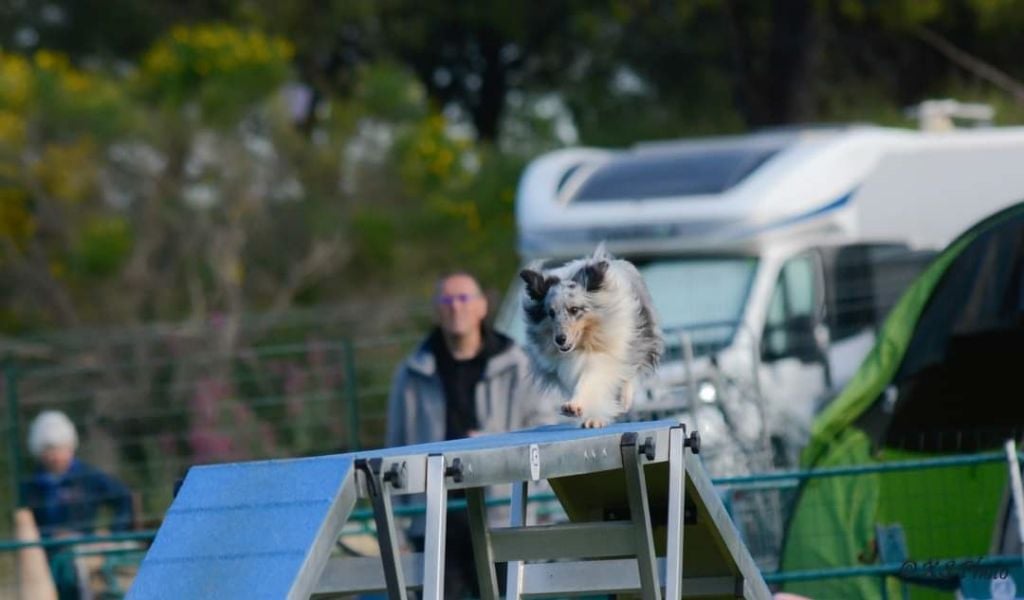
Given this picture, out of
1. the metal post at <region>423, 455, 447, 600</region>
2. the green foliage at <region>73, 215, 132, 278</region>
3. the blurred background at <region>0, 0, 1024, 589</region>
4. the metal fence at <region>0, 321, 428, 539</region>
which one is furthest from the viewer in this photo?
the green foliage at <region>73, 215, 132, 278</region>

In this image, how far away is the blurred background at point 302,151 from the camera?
14.4 m

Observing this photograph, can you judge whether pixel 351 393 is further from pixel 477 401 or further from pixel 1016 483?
pixel 1016 483

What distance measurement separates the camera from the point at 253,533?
15.0 feet

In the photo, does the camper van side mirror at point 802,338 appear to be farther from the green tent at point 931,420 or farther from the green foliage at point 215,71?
the green foliage at point 215,71

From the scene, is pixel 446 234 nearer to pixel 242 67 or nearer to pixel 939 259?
pixel 242 67

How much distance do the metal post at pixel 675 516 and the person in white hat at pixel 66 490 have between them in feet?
18.7

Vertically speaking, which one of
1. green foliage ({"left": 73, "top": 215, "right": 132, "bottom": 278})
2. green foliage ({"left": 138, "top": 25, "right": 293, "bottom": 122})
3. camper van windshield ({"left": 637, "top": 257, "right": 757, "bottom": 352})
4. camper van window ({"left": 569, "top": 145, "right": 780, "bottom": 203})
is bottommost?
camper van windshield ({"left": 637, "top": 257, "right": 757, "bottom": 352})

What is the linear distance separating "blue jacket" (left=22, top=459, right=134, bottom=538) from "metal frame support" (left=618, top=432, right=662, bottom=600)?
5.67 m

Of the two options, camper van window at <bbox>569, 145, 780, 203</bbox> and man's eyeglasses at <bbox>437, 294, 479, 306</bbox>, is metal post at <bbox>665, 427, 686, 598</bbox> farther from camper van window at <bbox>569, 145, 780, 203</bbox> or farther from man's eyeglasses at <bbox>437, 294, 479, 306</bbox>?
camper van window at <bbox>569, 145, 780, 203</bbox>

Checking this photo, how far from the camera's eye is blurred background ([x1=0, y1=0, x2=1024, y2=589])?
14383 millimetres

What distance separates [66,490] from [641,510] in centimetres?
671

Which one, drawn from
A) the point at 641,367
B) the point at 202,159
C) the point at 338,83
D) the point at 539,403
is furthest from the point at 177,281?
the point at 641,367

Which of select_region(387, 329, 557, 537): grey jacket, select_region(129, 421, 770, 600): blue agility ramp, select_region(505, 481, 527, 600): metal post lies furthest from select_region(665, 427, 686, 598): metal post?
select_region(387, 329, 557, 537): grey jacket

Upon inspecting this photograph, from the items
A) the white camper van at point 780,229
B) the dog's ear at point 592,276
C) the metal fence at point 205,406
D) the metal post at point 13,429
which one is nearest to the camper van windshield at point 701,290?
the white camper van at point 780,229
